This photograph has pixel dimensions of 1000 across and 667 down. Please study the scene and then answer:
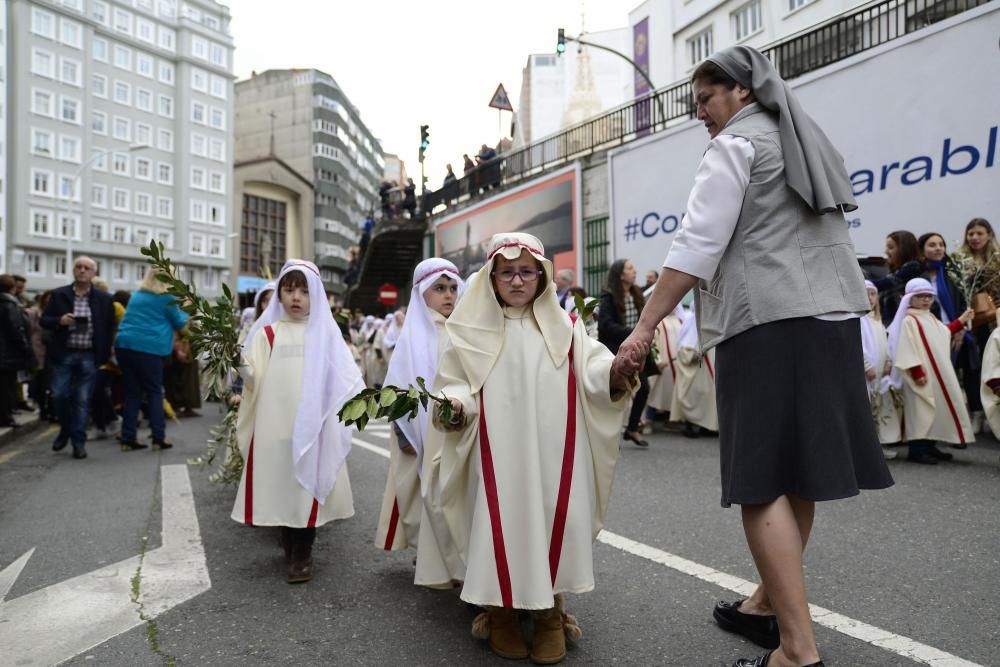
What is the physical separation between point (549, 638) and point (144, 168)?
→ 236 feet

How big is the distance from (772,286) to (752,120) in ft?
1.98

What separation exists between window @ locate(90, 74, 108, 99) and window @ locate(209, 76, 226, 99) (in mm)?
10188

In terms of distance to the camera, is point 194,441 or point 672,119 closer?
point 194,441

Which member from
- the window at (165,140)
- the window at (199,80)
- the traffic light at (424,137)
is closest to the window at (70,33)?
the window at (165,140)

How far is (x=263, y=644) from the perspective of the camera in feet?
10.7

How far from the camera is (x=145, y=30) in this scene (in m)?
69.4

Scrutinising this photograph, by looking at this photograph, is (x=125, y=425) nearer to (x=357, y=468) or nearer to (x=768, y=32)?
(x=357, y=468)

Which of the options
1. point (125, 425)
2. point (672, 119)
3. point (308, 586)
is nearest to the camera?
point (308, 586)

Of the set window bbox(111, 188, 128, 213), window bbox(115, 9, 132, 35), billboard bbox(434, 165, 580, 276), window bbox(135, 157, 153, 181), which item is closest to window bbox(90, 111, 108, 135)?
window bbox(135, 157, 153, 181)

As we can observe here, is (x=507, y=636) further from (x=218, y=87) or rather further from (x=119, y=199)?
(x=218, y=87)

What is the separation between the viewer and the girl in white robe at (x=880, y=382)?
7.54 metres

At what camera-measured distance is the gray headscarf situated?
2641 millimetres

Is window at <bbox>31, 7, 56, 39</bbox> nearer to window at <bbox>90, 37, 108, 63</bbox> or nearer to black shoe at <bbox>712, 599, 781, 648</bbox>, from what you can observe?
window at <bbox>90, 37, 108, 63</bbox>

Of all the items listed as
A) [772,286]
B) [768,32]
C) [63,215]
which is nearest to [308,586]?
[772,286]
